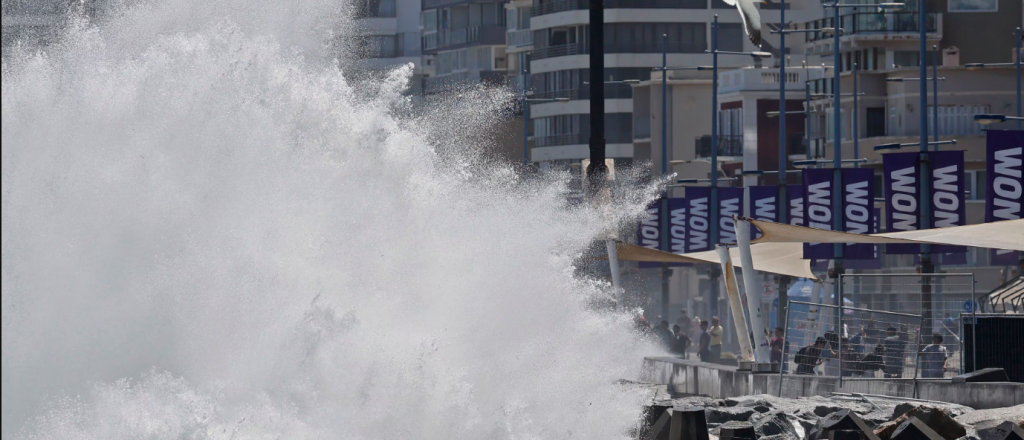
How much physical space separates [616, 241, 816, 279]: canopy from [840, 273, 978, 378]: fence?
27.4ft

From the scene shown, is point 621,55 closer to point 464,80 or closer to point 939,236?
point 464,80

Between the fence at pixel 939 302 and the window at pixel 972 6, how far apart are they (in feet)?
153

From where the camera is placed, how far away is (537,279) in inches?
798

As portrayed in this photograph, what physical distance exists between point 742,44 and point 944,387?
215ft

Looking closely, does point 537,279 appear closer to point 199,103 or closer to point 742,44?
point 199,103

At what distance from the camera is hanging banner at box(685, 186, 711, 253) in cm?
4159

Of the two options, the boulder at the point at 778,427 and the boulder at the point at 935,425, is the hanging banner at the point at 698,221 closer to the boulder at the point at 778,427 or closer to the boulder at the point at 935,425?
the boulder at the point at 778,427

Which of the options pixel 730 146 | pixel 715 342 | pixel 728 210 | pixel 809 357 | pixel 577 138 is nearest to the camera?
pixel 809 357

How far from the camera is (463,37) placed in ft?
325

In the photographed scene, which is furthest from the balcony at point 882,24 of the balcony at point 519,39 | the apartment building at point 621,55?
the balcony at point 519,39

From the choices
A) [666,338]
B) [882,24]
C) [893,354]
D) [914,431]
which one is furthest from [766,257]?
[882,24]

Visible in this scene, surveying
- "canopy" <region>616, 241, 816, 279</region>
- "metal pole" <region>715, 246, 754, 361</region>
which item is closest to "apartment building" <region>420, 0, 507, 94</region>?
"canopy" <region>616, 241, 816, 279</region>

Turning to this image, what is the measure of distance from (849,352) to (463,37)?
81.1 meters

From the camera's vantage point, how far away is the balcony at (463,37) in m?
96.8
